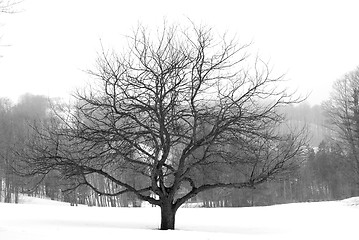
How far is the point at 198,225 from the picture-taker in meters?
16.6

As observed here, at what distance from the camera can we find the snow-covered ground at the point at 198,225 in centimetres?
1037

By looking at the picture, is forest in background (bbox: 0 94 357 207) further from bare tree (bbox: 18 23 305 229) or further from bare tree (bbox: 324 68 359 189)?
bare tree (bbox: 18 23 305 229)

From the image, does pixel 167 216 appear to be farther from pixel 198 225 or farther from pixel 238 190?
pixel 238 190

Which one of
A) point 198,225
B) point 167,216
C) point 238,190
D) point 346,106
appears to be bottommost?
point 198,225

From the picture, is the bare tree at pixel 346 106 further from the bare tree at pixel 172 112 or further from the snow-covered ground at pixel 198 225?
the bare tree at pixel 172 112

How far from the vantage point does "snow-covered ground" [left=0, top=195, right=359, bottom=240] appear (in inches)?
408

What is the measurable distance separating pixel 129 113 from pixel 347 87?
100ft

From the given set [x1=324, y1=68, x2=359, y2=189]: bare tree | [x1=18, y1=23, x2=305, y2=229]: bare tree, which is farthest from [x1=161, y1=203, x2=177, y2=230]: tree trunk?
[x1=324, y1=68, x2=359, y2=189]: bare tree

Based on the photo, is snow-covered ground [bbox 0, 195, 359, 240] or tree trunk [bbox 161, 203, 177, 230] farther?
tree trunk [bbox 161, 203, 177, 230]

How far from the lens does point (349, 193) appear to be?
5097 centimetres

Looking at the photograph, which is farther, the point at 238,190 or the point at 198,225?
the point at 238,190

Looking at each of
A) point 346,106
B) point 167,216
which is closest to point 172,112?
point 167,216

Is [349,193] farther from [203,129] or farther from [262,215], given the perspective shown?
[203,129]

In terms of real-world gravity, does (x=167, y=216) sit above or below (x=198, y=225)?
above
